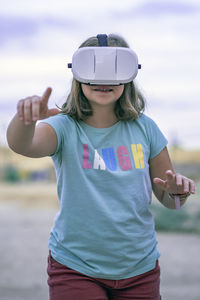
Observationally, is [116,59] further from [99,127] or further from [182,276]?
[182,276]

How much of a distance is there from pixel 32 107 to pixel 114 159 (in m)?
0.52

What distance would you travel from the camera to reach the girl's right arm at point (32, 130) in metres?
1.61

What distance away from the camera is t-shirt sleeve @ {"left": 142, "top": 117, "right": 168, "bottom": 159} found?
7.07 feet

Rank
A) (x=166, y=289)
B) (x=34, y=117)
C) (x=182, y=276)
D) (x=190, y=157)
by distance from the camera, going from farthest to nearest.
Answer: (x=190, y=157) < (x=182, y=276) < (x=166, y=289) < (x=34, y=117)

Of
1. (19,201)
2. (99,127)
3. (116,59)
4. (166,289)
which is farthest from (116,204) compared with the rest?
(19,201)

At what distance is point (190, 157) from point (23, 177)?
12.2 ft

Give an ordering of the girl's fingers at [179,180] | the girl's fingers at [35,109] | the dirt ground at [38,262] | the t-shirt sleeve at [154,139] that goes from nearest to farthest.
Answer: the girl's fingers at [35,109] → the girl's fingers at [179,180] → the t-shirt sleeve at [154,139] → the dirt ground at [38,262]

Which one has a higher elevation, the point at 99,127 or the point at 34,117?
the point at 34,117

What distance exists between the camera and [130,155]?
2.05m

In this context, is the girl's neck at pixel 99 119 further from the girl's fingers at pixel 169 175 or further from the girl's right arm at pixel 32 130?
the girl's fingers at pixel 169 175

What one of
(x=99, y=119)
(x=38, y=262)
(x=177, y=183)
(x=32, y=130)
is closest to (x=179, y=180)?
(x=177, y=183)

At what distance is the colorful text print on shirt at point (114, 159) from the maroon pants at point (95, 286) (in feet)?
1.26

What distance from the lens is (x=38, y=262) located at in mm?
4633

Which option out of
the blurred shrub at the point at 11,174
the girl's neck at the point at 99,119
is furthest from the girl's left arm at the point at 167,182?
the blurred shrub at the point at 11,174
